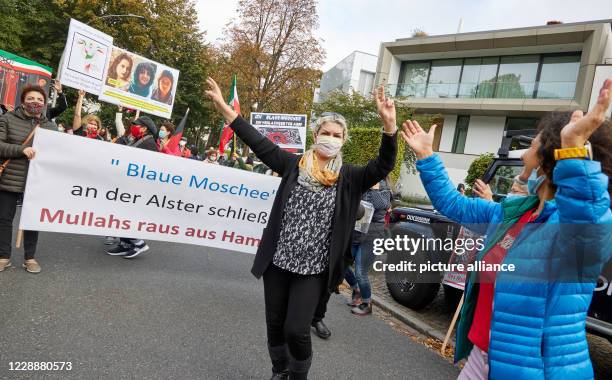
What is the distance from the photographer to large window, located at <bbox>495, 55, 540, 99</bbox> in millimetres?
22172

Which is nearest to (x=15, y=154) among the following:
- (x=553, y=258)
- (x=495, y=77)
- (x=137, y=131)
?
(x=137, y=131)

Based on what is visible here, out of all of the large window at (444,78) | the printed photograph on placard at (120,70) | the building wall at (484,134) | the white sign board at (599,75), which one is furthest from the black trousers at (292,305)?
the large window at (444,78)

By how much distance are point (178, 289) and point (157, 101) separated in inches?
201

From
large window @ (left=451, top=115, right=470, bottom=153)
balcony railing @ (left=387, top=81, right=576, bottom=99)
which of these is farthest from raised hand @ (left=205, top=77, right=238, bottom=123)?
large window @ (left=451, top=115, right=470, bottom=153)

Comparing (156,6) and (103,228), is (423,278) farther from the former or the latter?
(156,6)

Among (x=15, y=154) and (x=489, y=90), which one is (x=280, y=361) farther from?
(x=489, y=90)

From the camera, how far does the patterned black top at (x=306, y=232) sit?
2.55 metres

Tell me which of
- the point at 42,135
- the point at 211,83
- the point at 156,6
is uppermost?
the point at 156,6

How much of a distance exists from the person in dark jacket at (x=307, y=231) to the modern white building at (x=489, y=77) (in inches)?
793

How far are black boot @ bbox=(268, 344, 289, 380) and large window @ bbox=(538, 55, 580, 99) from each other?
2329cm

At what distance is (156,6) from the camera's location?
25.1 m

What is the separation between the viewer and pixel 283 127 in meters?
10.0

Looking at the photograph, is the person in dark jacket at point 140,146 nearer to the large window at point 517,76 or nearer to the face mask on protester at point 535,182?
the face mask on protester at point 535,182

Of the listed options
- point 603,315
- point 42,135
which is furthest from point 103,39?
point 603,315
